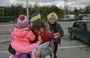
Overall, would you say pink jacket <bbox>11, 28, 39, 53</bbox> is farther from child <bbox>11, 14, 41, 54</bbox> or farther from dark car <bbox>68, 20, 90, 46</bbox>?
dark car <bbox>68, 20, 90, 46</bbox>

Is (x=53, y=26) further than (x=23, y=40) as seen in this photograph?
Yes

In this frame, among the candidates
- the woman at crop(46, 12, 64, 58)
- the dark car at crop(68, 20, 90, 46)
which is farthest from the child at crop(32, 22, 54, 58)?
the dark car at crop(68, 20, 90, 46)

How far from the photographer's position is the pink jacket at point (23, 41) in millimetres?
4930

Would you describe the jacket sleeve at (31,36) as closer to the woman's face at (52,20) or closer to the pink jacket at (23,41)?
the pink jacket at (23,41)

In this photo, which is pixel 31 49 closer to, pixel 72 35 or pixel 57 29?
pixel 57 29

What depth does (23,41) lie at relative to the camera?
4957 mm

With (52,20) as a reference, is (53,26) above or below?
below

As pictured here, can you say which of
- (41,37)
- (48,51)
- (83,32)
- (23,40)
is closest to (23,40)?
(23,40)

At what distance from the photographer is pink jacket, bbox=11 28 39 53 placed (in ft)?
16.2

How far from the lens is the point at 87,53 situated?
39.0ft

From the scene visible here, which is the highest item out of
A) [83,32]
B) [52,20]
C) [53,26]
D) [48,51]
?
[52,20]

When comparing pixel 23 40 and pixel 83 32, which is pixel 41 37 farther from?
pixel 83 32

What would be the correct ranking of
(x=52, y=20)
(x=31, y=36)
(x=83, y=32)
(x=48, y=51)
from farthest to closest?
(x=83, y=32) → (x=52, y=20) → (x=31, y=36) → (x=48, y=51)

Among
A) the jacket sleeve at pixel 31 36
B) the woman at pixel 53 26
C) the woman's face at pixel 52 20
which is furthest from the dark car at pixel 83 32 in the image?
the jacket sleeve at pixel 31 36
